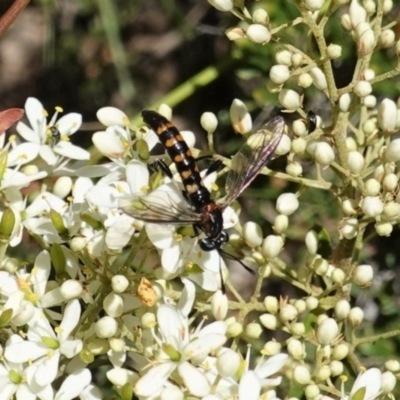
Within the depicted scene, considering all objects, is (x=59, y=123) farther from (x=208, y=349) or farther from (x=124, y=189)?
(x=208, y=349)

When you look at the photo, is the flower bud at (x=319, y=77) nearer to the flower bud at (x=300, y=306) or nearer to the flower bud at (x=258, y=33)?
the flower bud at (x=258, y=33)

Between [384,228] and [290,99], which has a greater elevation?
[290,99]

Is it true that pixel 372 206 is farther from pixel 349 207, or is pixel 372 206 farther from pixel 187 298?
pixel 187 298

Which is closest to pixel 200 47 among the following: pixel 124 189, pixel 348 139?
pixel 348 139

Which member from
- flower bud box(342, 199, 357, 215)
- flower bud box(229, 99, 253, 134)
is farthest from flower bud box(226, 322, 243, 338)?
flower bud box(229, 99, 253, 134)

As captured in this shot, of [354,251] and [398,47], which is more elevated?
[398,47]

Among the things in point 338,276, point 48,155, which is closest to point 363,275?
point 338,276
